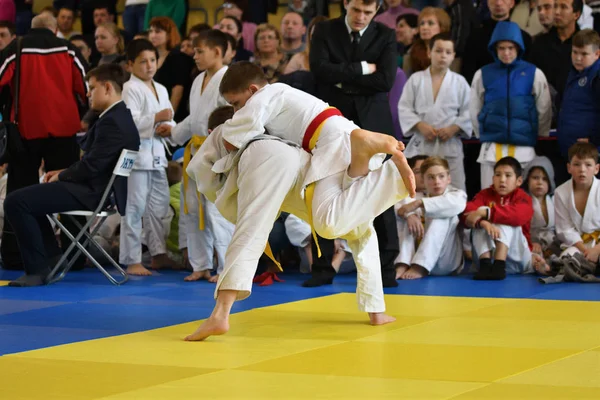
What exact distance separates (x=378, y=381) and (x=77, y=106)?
541 cm

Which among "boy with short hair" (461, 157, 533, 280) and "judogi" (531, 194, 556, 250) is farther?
"judogi" (531, 194, 556, 250)

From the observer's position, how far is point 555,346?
414 cm

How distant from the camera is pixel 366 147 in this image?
175 inches

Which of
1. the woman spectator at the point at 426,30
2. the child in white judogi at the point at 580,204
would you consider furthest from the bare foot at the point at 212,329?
the woman spectator at the point at 426,30

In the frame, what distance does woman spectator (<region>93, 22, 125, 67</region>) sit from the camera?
9922mm

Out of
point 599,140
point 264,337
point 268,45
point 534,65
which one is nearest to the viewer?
point 264,337

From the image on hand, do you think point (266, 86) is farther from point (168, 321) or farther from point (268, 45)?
point (268, 45)

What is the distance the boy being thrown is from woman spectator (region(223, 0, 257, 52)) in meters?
5.65

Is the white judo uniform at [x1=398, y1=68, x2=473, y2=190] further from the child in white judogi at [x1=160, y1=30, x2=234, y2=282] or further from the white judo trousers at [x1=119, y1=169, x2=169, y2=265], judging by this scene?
the white judo trousers at [x1=119, y1=169, x2=169, y2=265]

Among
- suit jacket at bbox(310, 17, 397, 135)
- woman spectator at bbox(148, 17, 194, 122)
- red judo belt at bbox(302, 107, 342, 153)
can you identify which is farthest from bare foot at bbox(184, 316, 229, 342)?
woman spectator at bbox(148, 17, 194, 122)

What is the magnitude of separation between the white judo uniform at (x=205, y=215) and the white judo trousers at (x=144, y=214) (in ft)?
1.57

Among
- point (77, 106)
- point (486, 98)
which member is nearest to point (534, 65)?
point (486, 98)

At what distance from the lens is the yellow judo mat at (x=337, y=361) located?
3273mm

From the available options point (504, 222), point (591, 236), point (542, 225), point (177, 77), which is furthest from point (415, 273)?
point (177, 77)
